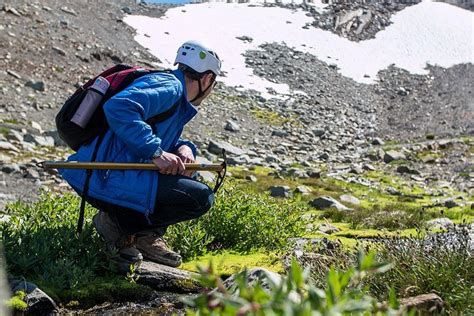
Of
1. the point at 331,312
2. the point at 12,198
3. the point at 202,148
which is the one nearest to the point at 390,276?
the point at 331,312

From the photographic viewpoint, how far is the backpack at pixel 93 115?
16.7 ft

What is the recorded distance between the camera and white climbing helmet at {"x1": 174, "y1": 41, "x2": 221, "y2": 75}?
5.44 m

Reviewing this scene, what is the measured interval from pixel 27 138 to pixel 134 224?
38.5 ft

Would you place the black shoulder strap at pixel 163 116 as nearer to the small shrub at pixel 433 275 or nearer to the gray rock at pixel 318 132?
the small shrub at pixel 433 275

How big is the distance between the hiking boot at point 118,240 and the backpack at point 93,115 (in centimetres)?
72

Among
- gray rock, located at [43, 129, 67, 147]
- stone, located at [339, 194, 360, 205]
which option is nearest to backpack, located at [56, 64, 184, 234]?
stone, located at [339, 194, 360, 205]

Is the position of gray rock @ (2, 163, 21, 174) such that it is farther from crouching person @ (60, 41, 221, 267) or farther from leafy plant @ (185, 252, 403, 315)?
leafy plant @ (185, 252, 403, 315)

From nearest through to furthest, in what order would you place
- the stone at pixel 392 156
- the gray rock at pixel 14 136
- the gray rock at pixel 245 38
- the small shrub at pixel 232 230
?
the small shrub at pixel 232 230 → the gray rock at pixel 14 136 → the stone at pixel 392 156 → the gray rock at pixel 245 38

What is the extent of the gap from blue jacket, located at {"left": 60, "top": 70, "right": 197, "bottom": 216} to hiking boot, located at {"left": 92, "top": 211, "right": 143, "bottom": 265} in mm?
353

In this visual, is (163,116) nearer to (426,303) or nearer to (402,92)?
(426,303)

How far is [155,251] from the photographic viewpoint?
575 cm

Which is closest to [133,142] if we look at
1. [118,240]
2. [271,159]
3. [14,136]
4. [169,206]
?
[169,206]

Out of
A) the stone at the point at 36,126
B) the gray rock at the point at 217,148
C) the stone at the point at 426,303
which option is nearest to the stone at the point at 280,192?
the gray rock at the point at 217,148

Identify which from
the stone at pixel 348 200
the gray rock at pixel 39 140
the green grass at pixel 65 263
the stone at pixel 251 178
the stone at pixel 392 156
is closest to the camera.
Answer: the green grass at pixel 65 263
